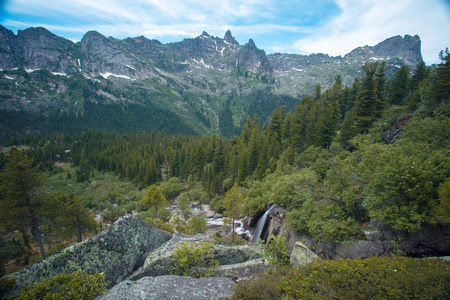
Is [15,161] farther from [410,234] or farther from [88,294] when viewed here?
[410,234]

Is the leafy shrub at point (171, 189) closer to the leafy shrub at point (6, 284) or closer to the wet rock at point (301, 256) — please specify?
the leafy shrub at point (6, 284)

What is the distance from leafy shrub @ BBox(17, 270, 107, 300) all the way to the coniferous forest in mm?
15210

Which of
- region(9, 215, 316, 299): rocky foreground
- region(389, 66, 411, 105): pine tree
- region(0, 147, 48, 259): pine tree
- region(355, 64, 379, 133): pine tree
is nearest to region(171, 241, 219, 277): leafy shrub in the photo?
region(9, 215, 316, 299): rocky foreground

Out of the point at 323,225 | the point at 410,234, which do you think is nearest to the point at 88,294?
the point at 323,225

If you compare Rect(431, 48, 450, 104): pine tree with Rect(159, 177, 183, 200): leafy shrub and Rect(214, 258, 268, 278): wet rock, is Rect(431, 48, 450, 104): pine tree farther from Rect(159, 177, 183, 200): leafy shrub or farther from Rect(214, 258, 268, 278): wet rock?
Rect(159, 177, 183, 200): leafy shrub

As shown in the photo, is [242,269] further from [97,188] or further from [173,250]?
[97,188]

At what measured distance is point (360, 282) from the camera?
7.09m

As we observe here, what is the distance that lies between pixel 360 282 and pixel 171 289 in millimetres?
8603

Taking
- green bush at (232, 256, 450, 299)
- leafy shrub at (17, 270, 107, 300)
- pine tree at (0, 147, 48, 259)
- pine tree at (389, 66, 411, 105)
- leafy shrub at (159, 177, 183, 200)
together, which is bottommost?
leafy shrub at (159, 177, 183, 200)

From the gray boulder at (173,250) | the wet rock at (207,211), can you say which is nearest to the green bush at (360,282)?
the gray boulder at (173,250)

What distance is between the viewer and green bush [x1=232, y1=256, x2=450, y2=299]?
629 centimetres

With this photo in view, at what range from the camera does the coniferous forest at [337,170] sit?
11.5m

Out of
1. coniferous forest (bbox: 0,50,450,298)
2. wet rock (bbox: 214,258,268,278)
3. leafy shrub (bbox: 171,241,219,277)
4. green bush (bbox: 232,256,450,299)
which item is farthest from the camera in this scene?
wet rock (bbox: 214,258,268,278)

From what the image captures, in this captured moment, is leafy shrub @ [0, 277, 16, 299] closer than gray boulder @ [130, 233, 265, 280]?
Yes
